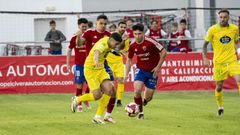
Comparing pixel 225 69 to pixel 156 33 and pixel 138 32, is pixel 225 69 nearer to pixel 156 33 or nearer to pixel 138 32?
pixel 138 32

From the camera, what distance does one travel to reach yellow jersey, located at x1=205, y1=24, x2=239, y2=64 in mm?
18172

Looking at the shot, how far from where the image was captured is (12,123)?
16828mm

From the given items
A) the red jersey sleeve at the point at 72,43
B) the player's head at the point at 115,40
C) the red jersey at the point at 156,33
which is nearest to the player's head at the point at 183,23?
the red jersey at the point at 156,33

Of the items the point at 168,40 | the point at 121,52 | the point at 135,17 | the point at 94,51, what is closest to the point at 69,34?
the point at 135,17

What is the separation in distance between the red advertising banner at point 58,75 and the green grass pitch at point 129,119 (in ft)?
9.26

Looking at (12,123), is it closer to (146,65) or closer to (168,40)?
(146,65)

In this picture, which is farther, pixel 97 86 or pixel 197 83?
pixel 197 83

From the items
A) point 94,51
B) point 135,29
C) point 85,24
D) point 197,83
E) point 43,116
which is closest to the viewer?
point 94,51

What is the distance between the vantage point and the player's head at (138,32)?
1727 cm

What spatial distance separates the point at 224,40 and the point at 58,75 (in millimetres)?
11412

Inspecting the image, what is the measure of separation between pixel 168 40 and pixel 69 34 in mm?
7867

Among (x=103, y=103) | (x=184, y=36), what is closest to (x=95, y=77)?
(x=103, y=103)

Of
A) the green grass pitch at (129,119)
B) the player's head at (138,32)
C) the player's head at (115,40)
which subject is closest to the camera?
the green grass pitch at (129,119)

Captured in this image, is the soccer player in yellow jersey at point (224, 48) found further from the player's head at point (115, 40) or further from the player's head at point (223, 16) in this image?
the player's head at point (115, 40)
